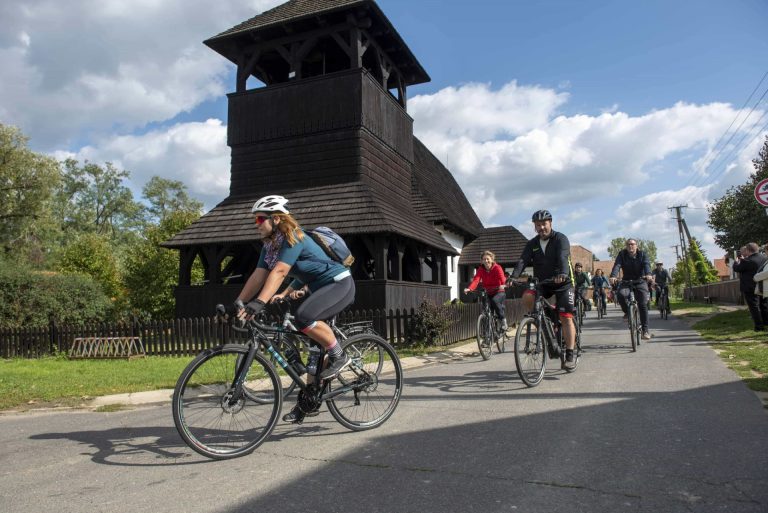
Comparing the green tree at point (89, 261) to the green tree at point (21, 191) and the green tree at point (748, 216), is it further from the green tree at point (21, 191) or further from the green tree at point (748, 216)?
the green tree at point (748, 216)

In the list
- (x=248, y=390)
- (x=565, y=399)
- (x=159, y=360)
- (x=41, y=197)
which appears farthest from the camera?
(x=41, y=197)

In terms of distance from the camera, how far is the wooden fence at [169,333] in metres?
12.7

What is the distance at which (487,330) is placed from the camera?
33.6 ft

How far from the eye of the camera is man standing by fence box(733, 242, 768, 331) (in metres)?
11.2

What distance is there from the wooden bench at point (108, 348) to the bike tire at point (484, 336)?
7863 mm

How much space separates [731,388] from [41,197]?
40.5m

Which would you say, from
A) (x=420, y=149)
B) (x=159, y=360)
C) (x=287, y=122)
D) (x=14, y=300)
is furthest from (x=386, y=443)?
(x=420, y=149)

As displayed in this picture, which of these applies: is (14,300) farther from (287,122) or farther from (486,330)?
(486,330)

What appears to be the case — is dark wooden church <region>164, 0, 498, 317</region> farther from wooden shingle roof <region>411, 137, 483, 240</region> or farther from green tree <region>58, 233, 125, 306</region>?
green tree <region>58, 233, 125, 306</region>

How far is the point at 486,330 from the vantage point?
10.2m

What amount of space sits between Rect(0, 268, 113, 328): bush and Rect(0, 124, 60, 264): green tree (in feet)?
76.0

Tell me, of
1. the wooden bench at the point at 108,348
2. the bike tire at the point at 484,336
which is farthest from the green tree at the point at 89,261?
the bike tire at the point at 484,336

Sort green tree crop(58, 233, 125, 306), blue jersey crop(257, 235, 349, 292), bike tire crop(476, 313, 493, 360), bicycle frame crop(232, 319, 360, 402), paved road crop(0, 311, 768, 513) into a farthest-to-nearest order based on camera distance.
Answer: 1. green tree crop(58, 233, 125, 306)
2. bike tire crop(476, 313, 493, 360)
3. blue jersey crop(257, 235, 349, 292)
4. bicycle frame crop(232, 319, 360, 402)
5. paved road crop(0, 311, 768, 513)

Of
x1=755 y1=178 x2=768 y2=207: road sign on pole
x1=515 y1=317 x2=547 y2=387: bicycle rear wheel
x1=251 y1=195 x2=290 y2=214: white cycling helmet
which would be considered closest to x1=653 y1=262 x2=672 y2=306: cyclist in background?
x1=755 y1=178 x2=768 y2=207: road sign on pole
